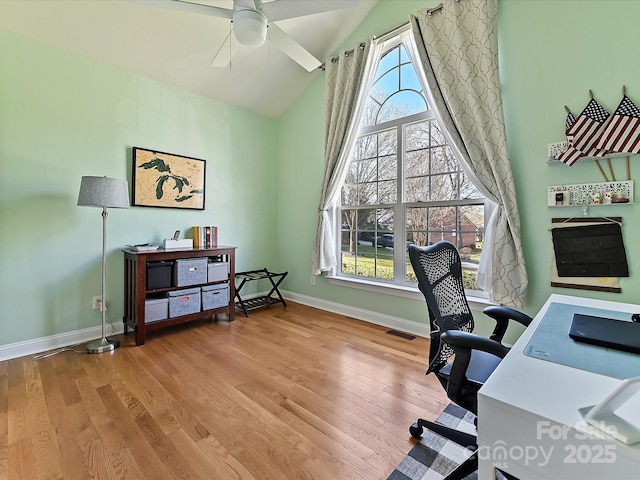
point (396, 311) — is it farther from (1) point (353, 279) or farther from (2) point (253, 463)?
(2) point (253, 463)

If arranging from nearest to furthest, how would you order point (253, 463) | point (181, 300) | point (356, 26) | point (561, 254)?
point (253, 463)
point (561, 254)
point (181, 300)
point (356, 26)

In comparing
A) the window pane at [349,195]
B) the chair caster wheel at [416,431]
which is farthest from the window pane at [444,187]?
the chair caster wheel at [416,431]

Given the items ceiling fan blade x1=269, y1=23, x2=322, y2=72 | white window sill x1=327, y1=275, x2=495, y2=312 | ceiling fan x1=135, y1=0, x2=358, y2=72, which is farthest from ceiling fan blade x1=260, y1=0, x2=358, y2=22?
white window sill x1=327, y1=275, x2=495, y2=312

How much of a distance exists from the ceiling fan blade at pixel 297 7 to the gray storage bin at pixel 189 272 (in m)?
2.26

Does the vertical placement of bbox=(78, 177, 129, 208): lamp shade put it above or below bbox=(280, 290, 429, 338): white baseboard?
above

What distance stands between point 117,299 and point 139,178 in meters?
1.27

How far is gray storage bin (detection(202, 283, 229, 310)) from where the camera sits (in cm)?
309

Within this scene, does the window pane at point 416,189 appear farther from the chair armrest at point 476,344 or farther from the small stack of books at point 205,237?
the small stack of books at point 205,237

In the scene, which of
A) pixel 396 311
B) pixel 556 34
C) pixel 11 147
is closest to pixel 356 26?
pixel 556 34

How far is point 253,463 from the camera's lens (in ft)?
4.36

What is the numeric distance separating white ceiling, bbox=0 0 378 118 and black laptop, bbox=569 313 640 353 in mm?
2977

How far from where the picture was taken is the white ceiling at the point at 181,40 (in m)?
2.34

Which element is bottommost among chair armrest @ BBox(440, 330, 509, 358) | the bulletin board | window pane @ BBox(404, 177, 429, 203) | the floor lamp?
chair armrest @ BBox(440, 330, 509, 358)

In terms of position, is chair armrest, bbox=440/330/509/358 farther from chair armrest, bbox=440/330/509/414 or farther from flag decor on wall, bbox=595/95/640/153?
flag decor on wall, bbox=595/95/640/153
